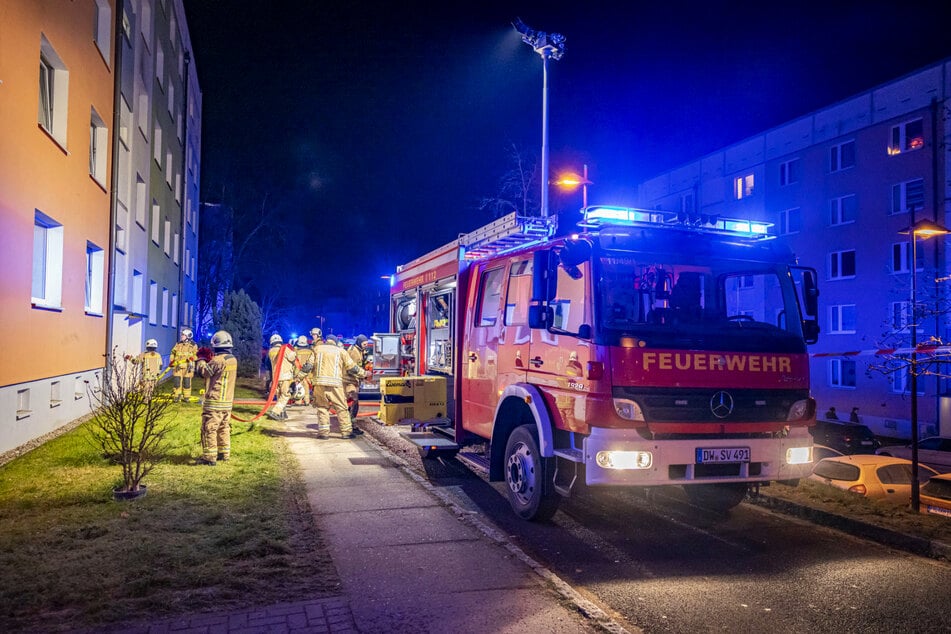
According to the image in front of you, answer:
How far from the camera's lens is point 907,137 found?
79.6 ft

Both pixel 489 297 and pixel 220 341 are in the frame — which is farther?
pixel 220 341

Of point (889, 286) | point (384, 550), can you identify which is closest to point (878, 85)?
point (889, 286)

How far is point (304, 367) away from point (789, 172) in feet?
80.8

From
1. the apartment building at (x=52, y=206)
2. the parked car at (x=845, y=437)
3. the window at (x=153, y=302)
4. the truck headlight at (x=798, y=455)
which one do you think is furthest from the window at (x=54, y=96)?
the parked car at (x=845, y=437)

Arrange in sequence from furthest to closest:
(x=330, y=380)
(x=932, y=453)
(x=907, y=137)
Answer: (x=907, y=137)
(x=932, y=453)
(x=330, y=380)

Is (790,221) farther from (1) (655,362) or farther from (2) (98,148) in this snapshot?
(1) (655,362)

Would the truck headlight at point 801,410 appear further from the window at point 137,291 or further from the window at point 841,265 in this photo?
the window at point 841,265

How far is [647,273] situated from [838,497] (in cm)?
315

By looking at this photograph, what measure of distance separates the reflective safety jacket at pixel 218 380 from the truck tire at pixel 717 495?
17.7ft

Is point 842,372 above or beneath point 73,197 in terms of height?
beneath

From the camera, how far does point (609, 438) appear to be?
5.14m

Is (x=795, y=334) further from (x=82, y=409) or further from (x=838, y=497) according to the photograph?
(x=82, y=409)

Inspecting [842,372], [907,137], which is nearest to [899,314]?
[842,372]

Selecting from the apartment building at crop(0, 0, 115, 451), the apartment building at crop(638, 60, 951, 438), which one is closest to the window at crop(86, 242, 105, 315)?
the apartment building at crop(0, 0, 115, 451)
